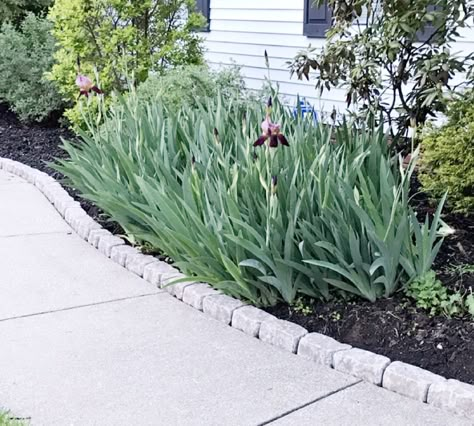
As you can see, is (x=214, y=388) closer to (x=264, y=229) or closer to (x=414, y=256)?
(x=264, y=229)

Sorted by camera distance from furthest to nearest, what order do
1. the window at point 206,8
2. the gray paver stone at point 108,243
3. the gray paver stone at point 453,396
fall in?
the window at point 206,8
the gray paver stone at point 108,243
the gray paver stone at point 453,396

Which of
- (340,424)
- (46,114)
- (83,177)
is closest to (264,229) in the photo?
(340,424)

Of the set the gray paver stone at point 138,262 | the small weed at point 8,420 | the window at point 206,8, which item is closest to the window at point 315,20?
the window at point 206,8

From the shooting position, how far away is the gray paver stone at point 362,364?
2.88 meters

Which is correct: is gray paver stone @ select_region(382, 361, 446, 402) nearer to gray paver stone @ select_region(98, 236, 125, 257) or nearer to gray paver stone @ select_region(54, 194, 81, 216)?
gray paver stone @ select_region(98, 236, 125, 257)

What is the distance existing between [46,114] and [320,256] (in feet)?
19.6

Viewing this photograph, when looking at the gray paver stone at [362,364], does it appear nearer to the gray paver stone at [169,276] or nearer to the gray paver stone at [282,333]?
the gray paver stone at [282,333]

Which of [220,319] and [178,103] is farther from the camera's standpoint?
[178,103]

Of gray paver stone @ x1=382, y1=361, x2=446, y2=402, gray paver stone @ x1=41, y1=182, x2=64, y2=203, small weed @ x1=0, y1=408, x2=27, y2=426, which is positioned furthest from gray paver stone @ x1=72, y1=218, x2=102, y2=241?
gray paver stone @ x1=382, y1=361, x2=446, y2=402

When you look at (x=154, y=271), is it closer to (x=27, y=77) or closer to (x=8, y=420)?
(x=8, y=420)

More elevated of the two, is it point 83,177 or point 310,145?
point 310,145

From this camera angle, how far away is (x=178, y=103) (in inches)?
244

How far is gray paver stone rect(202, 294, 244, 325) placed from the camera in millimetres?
3502

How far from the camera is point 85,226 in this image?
498 centimetres
